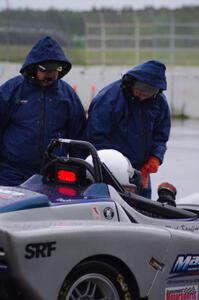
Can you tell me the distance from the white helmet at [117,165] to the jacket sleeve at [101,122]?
698 millimetres

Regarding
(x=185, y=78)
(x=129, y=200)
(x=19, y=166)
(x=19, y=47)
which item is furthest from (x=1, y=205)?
(x=19, y=47)

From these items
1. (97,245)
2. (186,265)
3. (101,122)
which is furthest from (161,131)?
(97,245)

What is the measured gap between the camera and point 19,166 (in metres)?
6.15

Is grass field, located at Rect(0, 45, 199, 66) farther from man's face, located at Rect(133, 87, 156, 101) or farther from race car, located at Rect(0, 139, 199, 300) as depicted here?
race car, located at Rect(0, 139, 199, 300)

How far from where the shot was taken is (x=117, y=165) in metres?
5.45

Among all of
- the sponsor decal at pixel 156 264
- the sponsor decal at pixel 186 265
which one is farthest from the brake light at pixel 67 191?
the sponsor decal at pixel 186 265

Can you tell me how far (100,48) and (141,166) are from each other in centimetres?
2468

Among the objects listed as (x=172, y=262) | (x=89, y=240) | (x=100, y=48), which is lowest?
(x=100, y=48)

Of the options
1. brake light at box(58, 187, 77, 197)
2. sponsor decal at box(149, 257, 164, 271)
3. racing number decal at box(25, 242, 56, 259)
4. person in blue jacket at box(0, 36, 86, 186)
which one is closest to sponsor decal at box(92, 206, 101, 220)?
brake light at box(58, 187, 77, 197)

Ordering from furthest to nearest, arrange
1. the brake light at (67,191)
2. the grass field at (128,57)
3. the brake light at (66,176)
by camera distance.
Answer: the grass field at (128,57), the brake light at (66,176), the brake light at (67,191)

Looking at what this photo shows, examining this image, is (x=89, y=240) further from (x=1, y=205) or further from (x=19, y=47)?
(x=19, y=47)

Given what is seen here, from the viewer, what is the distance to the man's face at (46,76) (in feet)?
19.9

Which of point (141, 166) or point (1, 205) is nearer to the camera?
point (1, 205)

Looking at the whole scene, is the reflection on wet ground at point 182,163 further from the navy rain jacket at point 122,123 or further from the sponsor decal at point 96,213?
the sponsor decal at point 96,213
